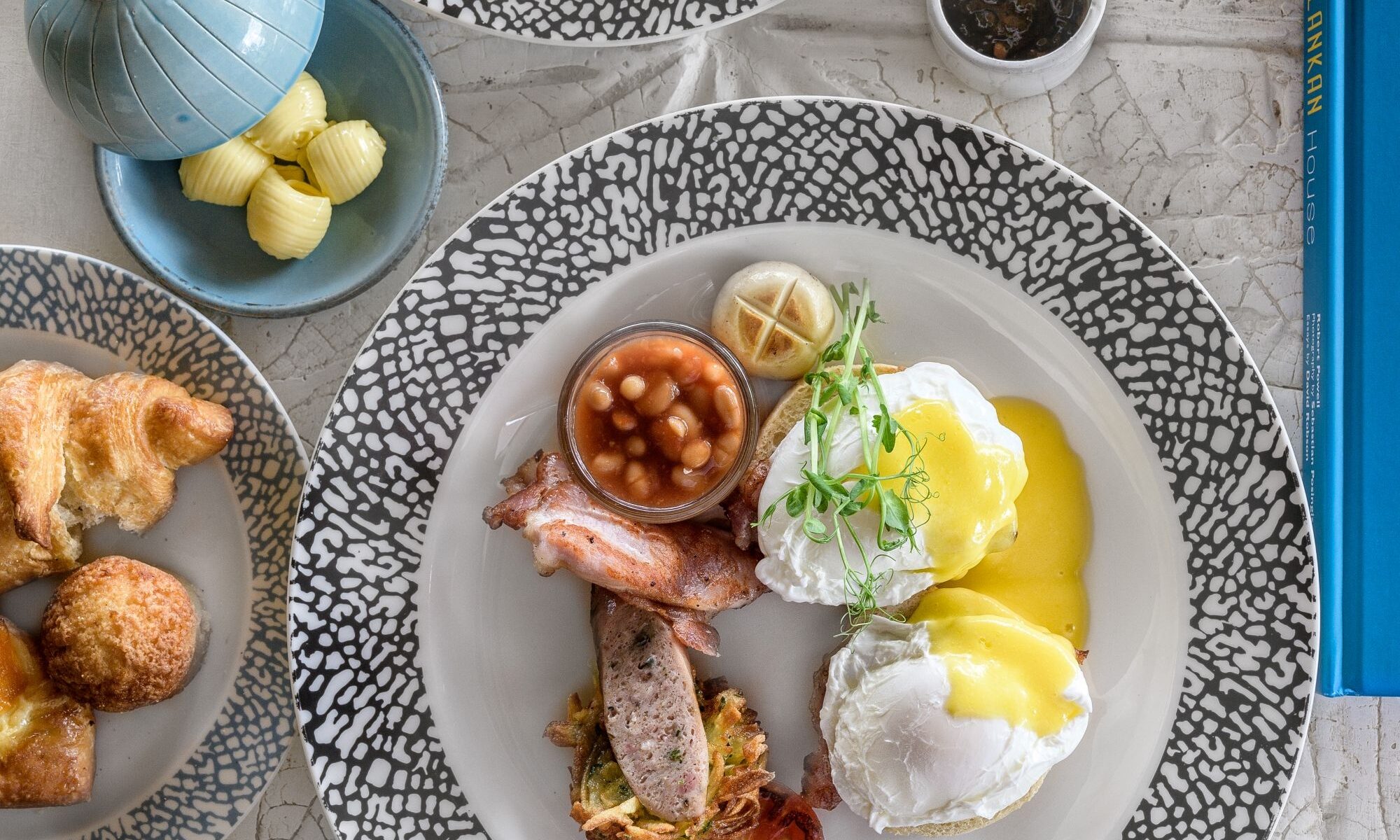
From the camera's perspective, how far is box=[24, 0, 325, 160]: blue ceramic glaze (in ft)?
6.58

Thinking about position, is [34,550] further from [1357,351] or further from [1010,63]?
[1357,351]

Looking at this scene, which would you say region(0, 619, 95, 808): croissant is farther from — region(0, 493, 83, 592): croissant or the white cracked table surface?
the white cracked table surface

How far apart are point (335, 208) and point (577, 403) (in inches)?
33.1

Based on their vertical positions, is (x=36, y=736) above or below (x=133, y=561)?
below

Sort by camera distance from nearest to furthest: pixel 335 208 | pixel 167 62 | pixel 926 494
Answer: pixel 167 62 → pixel 926 494 → pixel 335 208

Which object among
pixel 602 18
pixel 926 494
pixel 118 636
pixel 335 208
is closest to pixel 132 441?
pixel 118 636

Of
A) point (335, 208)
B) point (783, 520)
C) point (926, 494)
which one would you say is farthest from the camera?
point (335, 208)

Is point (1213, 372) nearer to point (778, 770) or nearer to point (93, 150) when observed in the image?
point (778, 770)

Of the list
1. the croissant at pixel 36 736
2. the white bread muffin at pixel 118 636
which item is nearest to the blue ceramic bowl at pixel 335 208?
the white bread muffin at pixel 118 636

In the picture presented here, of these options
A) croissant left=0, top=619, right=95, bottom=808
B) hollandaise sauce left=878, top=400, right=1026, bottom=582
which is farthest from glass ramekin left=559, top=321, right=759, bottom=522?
croissant left=0, top=619, right=95, bottom=808

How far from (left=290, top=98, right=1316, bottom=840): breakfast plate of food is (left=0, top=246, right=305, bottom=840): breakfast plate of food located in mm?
216

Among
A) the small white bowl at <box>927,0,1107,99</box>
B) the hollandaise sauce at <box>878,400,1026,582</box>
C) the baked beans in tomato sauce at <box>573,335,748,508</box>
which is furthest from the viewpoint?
the small white bowl at <box>927,0,1107,99</box>

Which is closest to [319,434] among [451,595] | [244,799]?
[451,595]

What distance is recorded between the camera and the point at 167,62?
2041 millimetres
